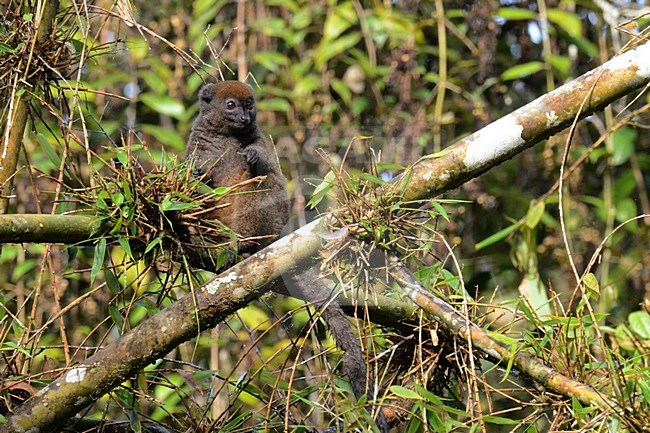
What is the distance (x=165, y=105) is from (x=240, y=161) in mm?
1886

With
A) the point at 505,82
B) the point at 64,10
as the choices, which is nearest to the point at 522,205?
the point at 505,82

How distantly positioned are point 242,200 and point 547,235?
3.03 metres

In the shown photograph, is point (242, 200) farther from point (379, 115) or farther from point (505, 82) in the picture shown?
point (505, 82)

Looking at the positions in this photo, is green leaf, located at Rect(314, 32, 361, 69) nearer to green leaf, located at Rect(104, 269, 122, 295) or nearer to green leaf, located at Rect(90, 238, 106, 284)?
green leaf, located at Rect(104, 269, 122, 295)

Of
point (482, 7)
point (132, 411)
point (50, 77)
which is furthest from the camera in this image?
point (482, 7)

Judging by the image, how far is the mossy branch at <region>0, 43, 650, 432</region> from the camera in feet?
7.94

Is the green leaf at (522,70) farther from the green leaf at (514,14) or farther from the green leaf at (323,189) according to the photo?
the green leaf at (323,189)

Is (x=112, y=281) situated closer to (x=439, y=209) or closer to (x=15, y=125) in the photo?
(x=15, y=125)

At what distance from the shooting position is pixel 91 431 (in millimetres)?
2785

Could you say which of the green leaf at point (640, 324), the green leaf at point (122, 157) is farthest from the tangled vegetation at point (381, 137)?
the green leaf at point (122, 157)

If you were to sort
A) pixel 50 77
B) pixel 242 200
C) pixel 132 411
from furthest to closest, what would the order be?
pixel 242 200, pixel 50 77, pixel 132 411

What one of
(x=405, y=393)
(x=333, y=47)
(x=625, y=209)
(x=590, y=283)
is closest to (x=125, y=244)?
(x=405, y=393)

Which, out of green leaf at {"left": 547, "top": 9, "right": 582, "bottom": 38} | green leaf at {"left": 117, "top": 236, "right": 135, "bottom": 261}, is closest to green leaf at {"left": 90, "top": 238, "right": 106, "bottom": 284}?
green leaf at {"left": 117, "top": 236, "right": 135, "bottom": 261}

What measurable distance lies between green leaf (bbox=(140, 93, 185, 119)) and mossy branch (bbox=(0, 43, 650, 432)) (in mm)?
3595
